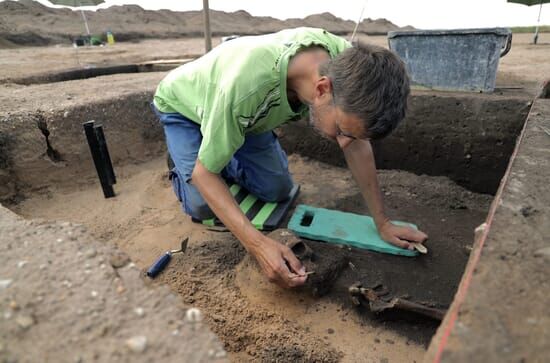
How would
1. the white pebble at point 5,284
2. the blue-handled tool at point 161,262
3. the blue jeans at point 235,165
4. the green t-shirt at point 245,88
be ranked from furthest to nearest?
the blue jeans at point 235,165, the blue-handled tool at point 161,262, the green t-shirt at point 245,88, the white pebble at point 5,284

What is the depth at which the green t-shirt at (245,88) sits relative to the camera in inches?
58.2

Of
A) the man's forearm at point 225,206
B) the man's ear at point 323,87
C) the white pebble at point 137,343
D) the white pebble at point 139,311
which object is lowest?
the man's forearm at point 225,206

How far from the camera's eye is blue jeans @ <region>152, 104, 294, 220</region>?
6.91 ft

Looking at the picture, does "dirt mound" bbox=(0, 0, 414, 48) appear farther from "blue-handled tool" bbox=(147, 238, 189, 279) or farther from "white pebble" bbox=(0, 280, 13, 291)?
"white pebble" bbox=(0, 280, 13, 291)

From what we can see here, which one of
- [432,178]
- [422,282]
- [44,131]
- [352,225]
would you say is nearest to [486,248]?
[422,282]

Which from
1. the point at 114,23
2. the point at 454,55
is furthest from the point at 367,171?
the point at 114,23

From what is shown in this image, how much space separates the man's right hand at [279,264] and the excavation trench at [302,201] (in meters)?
0.20

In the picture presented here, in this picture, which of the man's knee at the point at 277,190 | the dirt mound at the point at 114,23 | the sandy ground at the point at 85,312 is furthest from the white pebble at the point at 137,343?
the dirt mound at the point at 114,23

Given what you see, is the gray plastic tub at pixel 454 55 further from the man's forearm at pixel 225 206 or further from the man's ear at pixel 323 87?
the man's forearm at pixel 225 206

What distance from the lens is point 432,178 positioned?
8.87 feet

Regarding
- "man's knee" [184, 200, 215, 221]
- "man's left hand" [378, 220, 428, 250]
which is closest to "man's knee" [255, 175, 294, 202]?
"man's knee" [184, 200, 215, 221]

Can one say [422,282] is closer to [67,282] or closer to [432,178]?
[432,178]

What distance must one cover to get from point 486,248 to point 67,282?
946 millimetres

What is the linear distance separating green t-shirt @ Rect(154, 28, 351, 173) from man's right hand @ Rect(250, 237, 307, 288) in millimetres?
356
